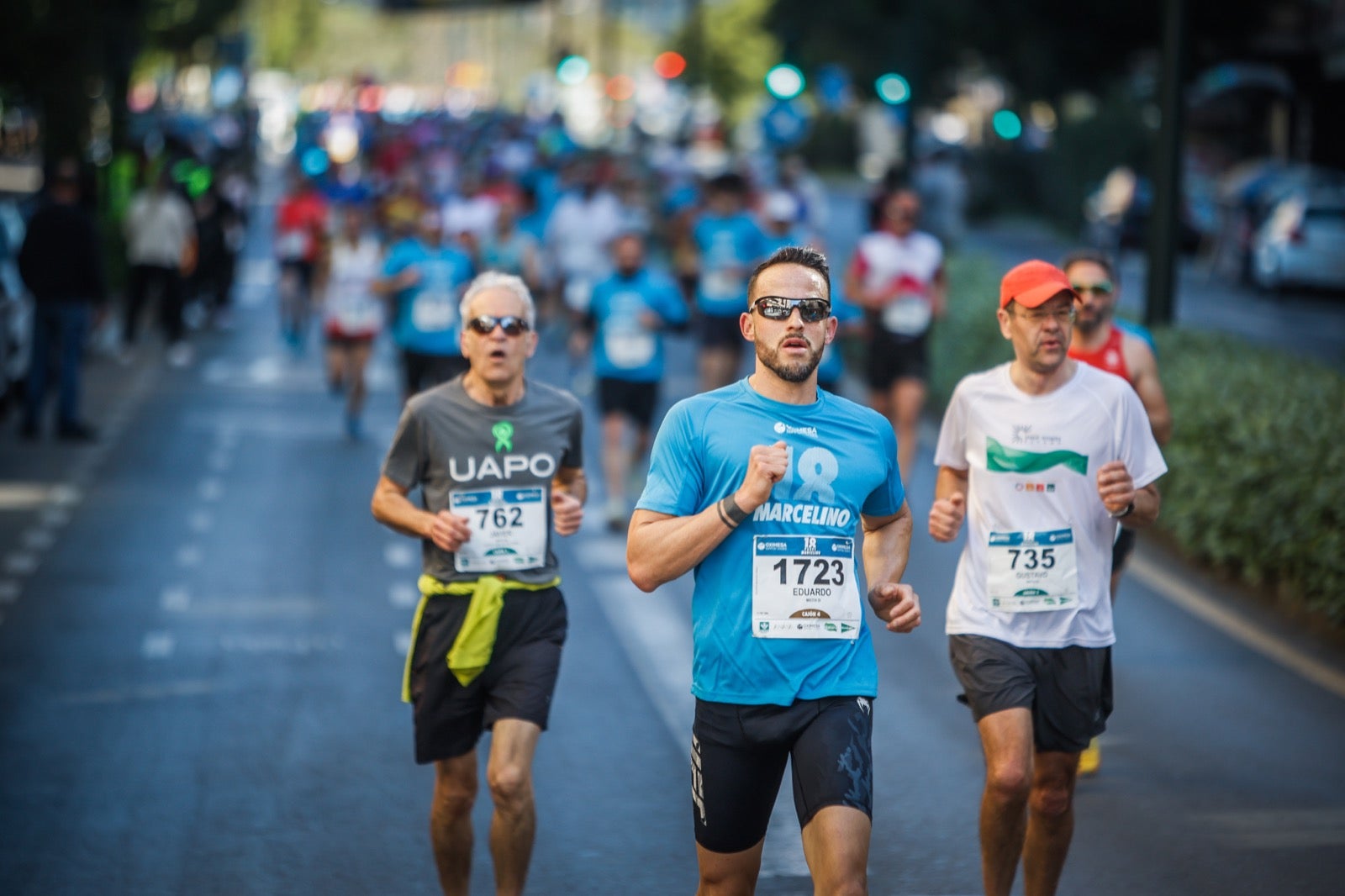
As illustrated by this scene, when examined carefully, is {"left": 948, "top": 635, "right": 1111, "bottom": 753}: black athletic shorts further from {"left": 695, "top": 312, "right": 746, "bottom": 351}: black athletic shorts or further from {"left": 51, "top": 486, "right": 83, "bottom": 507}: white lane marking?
{"left": 695, "top": 312, "right": 746, "bottom": 351}: black athletic shorts

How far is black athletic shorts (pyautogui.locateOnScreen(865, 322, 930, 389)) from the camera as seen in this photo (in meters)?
13.4

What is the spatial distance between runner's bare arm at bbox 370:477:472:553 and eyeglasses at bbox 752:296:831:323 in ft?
4.83

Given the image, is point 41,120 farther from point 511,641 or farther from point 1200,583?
point 511,641

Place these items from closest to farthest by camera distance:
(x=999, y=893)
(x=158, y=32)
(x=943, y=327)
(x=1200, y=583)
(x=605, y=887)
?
1. (x=999, y=893)
2. (x=605, y=887)
3. (x=1200, y=583)
4. (x=943, y=327)
5. (x=158, y=32)

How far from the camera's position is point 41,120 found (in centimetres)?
2223

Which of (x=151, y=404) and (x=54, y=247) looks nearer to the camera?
(x=54, y=247)

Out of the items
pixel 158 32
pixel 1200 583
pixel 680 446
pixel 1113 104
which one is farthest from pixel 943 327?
pixel 158 32

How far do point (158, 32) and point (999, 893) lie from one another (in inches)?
1718

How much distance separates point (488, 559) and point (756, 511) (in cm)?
149

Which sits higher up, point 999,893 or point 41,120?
point 41,120

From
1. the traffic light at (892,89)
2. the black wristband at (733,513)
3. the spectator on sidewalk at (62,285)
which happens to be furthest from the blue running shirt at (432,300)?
the traffic light at (892,89)

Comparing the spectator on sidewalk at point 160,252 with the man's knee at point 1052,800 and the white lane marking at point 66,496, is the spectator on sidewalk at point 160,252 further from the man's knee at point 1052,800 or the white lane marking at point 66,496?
the man's knee at point 1052,800

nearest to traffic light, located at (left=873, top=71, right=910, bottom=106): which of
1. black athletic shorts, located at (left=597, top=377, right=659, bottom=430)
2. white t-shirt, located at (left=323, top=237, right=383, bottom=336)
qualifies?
white t-shirt, located at (left=323, top=237, right=383, bottom=336)

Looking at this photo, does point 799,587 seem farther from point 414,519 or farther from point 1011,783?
point 414,519
